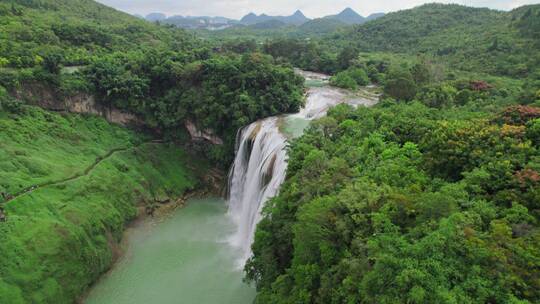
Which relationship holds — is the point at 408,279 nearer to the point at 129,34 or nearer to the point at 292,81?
the point at 292,81

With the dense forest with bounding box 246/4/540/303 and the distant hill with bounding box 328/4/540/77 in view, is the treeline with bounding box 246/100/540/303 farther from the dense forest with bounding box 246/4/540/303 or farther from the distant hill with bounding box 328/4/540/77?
the distant hill with bounding box 328/4/540/77

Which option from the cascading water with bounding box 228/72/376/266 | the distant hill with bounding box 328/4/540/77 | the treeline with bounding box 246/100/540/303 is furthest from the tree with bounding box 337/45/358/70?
the treeline with bounding box 246/100/540/303

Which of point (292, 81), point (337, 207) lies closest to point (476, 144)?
point (337, 207)

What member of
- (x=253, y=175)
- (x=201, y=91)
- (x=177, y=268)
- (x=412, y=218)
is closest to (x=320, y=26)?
(x=201, y=91)

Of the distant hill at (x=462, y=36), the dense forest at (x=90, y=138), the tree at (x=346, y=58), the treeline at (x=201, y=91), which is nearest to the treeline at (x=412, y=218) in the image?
the dense forest at (x=90, y=138)

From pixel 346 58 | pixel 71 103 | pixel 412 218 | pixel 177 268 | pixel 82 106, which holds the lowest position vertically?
pixel 177 268

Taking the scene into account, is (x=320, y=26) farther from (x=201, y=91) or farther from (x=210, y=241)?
(x=210, y=241)

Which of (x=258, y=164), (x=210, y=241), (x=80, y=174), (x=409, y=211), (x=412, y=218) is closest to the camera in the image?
(x=409, y=211)
